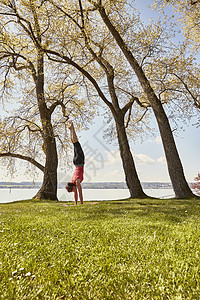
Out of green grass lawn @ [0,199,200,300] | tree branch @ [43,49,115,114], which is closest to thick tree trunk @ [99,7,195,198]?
tree branch @ [43,49,115,114]

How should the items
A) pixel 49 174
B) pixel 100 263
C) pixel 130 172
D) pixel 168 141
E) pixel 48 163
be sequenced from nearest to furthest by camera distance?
pixel 100 263, pixel 168 141, pixel 130 172, pixel 49 174, pixel 48 163

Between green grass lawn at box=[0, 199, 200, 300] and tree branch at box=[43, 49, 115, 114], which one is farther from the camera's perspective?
tree branch at box=[43, 49, 115, 114]

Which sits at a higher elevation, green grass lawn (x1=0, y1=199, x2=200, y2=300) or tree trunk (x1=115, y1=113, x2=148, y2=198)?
tree trunk (x1=115, y1=113, x2=148, y2=198)

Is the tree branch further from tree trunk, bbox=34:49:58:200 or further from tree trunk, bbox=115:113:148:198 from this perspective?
tree trunk, bbox=115:113:148:198

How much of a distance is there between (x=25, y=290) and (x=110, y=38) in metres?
15.5

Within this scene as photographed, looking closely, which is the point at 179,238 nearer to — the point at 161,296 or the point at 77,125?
the point at 161,296

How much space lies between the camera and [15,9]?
1430cm

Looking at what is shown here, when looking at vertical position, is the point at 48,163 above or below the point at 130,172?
above

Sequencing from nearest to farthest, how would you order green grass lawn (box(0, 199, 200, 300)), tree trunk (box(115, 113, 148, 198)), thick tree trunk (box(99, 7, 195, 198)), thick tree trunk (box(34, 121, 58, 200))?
green grass lawn (box(0, 199, 200, 300)) → thick tree trunk (box(99, 7, 195, 198)) → tree trunk (box(115, 113, 148, 198)) → thick tree trunk (box(34, 121, 58, 200))

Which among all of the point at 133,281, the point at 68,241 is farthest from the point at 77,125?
the point at 133,281

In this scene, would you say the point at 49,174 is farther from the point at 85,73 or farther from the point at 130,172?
the point at 85,73

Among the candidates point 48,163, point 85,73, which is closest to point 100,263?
point 85,73

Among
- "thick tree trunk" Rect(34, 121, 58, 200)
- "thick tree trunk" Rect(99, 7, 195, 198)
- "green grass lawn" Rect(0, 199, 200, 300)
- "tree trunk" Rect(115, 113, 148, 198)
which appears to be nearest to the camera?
"green grass lawn" Rect(0, 199, 200, 300)

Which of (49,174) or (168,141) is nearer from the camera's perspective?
(168,141)
